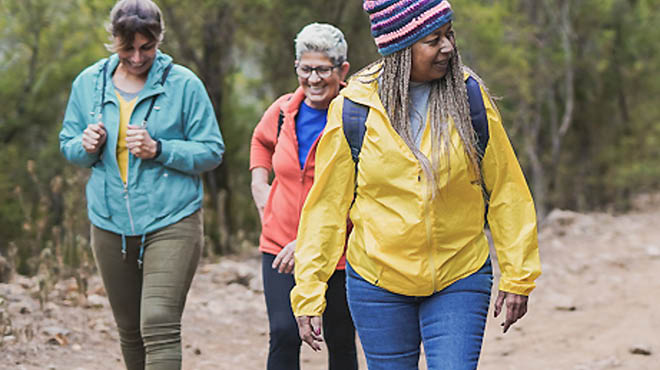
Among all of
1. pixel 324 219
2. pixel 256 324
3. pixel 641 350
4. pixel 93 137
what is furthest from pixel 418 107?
pixel 256 324

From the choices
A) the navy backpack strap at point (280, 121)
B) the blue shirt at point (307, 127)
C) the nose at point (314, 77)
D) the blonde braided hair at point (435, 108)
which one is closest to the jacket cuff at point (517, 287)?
the blonde braided hair at point (435, 108)

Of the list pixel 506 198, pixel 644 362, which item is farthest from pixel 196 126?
pixel 644 362

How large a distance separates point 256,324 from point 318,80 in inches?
170

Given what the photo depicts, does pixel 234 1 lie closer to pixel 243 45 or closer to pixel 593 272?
pixel 243 45

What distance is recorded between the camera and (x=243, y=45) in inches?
538

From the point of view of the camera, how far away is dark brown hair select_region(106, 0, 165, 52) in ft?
13.1

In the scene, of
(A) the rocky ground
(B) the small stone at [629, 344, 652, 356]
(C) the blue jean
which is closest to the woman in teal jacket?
(C) the blue jean

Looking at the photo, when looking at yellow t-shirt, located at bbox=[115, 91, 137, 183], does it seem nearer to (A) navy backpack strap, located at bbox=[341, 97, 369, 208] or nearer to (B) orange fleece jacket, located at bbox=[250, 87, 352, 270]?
(B) orange fleece jacket, located at bbox=[250, 87, 352, 270]

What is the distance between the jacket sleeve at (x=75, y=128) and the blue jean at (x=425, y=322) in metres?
1.69

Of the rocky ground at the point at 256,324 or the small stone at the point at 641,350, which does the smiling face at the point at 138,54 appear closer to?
the rocky ground at the point at 256,324

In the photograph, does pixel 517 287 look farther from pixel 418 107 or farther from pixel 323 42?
pixel 323 42

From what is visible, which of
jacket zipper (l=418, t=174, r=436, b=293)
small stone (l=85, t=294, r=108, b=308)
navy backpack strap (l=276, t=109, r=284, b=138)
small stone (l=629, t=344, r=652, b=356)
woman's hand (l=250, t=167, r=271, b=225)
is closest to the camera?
jacket zipper (l=418, t=174, r=436, b=293)

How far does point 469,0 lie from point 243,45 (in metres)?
4.02

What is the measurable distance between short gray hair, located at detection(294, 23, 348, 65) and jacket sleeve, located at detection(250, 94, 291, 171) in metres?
0.35
